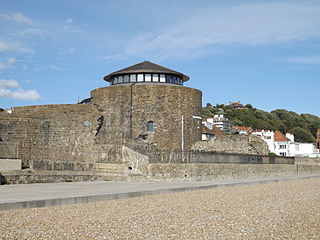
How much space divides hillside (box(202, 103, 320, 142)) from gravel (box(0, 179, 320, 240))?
96.3 meters

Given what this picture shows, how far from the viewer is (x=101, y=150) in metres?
24.0

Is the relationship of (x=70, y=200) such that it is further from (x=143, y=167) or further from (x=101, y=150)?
(x=101, y=150)

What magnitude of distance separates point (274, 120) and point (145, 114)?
101 metres

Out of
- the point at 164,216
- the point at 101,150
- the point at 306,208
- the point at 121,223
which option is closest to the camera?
the point at 121,223

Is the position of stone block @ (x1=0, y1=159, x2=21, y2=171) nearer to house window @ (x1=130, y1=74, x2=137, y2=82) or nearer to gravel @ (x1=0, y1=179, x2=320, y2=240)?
gravel @ (x1=0, y1=179, x2=320, y2=240)

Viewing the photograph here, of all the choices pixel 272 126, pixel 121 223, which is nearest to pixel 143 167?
pixel 121 223

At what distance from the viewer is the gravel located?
6480 millimetres

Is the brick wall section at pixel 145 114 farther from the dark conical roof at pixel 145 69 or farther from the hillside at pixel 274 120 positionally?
the hillside at pixel 274 120

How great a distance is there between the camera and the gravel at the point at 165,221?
6.48 m

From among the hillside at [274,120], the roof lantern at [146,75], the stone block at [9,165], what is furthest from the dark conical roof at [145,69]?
the hillside at [274,120]

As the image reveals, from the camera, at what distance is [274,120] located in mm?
119812

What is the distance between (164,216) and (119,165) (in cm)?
1099

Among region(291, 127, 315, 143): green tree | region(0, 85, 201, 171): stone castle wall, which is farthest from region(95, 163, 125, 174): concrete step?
region(291, 127, 315, 143): green tree

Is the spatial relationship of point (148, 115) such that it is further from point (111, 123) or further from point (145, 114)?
point (111, 123)
